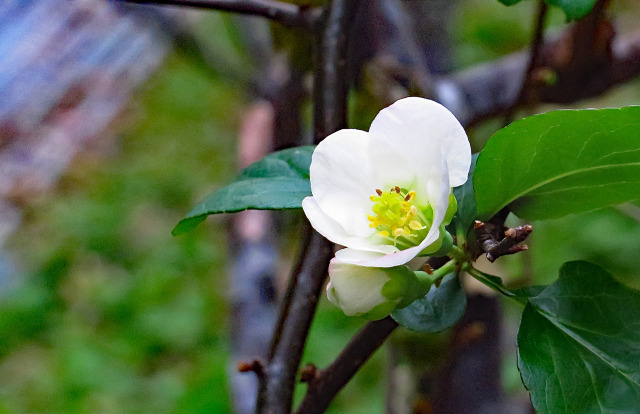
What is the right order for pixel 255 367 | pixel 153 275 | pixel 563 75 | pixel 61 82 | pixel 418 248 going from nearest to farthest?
pixel 418 248 < pixel 255 367 < pixel 563 75 < pixel 153 275 < pixel 61 82

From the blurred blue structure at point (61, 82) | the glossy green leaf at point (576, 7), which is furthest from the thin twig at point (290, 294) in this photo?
the blurred blue structure at point (61, 82)

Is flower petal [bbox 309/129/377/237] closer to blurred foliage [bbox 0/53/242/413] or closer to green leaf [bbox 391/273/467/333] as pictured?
green leaf [bbox 391/273/467/333]

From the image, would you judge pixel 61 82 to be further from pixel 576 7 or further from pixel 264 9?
pixel 576 7

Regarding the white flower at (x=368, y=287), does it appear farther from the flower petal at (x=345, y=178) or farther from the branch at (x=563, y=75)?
the branch at (x=563, y=75)

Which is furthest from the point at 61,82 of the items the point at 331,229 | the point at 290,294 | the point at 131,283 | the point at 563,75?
the point at 331,229

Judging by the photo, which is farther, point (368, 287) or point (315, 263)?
point (315, 263)

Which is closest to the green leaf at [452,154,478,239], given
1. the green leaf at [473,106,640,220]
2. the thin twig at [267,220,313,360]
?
the green leaf at [473,106,640,220]
